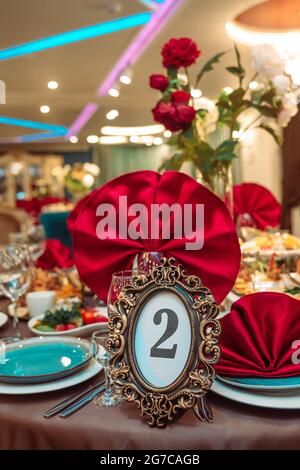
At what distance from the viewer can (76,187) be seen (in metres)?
4.62

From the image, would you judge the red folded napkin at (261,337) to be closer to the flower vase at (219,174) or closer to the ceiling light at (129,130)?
the flower vase at (219,174)

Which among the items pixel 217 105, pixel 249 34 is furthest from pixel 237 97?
pixel 249 34

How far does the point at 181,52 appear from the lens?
1309 mm

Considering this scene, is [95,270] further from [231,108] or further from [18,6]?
[18,6]

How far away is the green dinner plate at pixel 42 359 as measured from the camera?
0.78 m

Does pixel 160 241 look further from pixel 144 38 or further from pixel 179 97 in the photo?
pixel 144 38

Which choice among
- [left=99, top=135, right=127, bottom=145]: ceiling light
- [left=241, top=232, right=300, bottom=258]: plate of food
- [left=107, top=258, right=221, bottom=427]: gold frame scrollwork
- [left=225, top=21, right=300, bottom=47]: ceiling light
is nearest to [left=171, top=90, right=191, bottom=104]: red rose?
[left=241, top=232, right=300, bottom=258]: plate of food

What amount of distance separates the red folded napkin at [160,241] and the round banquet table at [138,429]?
24cm

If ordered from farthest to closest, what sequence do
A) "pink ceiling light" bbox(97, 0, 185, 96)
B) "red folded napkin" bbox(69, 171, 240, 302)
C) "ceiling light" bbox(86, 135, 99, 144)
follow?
"ceiling light" bbox(86, 135, 99, 144) < "pink ceiling light" bbox(97, 0, 185, 96) < "red folded napkin" bbox(69, 171, 240, 302)

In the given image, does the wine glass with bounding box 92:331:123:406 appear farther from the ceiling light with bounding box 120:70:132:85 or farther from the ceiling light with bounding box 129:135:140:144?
the ceiling light with bounding box 129:135:140:144

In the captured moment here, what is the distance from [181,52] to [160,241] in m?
0.71

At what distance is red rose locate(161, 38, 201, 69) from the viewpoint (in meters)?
1.31

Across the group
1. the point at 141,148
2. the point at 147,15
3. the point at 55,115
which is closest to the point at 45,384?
the point at 147,15

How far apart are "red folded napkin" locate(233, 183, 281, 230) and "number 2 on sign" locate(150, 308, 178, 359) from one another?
1211mm
